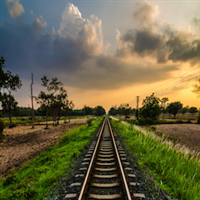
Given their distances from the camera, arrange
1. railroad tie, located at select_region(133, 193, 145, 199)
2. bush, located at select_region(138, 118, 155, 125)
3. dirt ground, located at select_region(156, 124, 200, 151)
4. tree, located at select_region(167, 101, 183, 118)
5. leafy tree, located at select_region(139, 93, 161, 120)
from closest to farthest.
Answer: railroad tie, located at select_region(133, 193, 145, 199)
dirt ground, located at select_region(156, 124, 200, 151)
leafy tree, located at select_region(139, 93, 161, 120)
bush, located at select_region(138, 118, 155, 125)
tree, located at select_region(167, 101, 183, 118)

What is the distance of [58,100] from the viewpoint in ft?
113

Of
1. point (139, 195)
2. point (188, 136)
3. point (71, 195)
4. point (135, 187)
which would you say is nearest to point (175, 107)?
point (188, 136)

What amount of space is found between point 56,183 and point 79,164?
1.69 meters

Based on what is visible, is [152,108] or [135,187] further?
[152,108]

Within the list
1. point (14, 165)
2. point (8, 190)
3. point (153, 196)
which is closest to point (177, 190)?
point (153, 196)

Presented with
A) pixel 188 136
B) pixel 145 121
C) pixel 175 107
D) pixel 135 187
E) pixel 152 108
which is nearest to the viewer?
pixel 135 187

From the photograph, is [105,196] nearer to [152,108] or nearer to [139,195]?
[139,195]

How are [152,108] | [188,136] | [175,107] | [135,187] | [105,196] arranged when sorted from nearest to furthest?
[105,196]
[135,187]
[188,136]
[152,108]
[175,107]

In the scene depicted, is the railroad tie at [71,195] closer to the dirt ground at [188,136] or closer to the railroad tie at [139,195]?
the railroad tie at [139,195]

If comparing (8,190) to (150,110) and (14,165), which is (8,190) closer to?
(14,165)

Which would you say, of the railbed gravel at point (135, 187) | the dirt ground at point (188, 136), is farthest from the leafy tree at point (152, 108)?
the railbed gravel at point (135, 187)

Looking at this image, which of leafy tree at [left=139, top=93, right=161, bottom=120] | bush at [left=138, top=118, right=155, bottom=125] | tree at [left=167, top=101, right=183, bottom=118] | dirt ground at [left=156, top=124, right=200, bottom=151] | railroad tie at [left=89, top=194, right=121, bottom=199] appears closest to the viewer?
railroad tie at [left=89, top=194, right=121, bottom=199]

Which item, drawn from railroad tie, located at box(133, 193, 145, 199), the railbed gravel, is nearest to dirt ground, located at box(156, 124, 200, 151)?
the railbed gravel

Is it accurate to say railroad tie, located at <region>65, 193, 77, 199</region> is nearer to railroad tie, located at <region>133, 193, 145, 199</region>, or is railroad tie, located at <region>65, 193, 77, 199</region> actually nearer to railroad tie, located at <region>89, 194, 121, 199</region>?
railroad tie, located at <region>89, 194, 121, 199</region>
